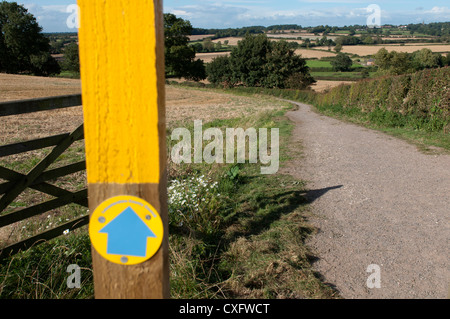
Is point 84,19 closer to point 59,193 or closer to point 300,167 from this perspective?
point 59,193

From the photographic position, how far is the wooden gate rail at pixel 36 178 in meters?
3.17

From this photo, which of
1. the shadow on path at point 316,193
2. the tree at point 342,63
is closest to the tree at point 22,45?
the tree at point 342,63

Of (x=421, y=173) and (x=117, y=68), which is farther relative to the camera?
(x=421, y=173)

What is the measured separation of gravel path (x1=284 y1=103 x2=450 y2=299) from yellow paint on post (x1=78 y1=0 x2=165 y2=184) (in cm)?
272

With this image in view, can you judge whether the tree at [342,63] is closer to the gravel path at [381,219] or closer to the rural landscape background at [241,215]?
the rural landscape background at [241,215]

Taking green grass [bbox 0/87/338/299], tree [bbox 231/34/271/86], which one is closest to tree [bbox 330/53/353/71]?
tree [bbox 231/34/271/86]

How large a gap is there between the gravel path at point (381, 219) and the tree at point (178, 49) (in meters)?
51.8

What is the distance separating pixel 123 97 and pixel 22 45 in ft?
212

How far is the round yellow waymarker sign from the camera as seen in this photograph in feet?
3.75

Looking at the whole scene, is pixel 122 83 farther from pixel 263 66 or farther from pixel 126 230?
pixel 263 66

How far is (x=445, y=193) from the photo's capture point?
5797mm

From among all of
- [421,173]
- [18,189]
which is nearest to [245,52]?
[421,173]

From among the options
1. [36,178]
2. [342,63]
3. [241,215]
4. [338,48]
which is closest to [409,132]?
[241,215]
